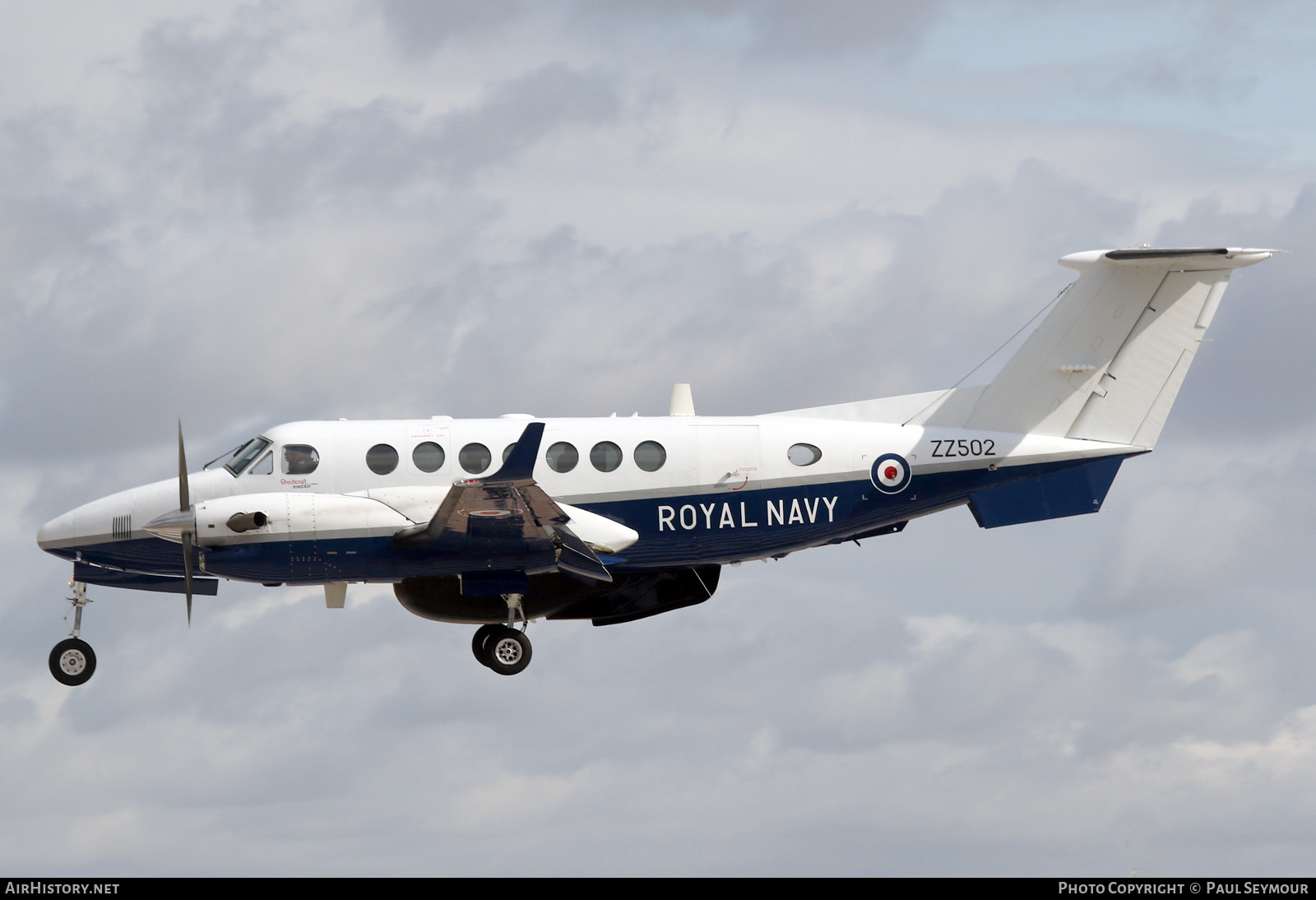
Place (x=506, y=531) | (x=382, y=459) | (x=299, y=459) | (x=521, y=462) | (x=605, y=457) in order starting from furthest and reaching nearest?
(x=605, y=457) < (x=299, y=459) < (x=382, y=459) < (x=506, y=531) < (x=521, y=462)

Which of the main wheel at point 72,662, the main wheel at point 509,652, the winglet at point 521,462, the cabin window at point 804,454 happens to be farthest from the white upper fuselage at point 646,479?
the main wheel at point 509,652

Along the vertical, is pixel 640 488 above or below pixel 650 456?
below

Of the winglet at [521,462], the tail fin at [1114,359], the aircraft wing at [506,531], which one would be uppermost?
the tail fin at [1114,359]

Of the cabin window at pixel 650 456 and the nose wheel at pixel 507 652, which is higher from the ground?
the cabin window at pixel 650 456

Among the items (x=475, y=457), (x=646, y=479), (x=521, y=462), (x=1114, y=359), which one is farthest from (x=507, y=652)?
(x=1114, y=359)

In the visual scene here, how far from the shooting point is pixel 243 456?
26656 mm

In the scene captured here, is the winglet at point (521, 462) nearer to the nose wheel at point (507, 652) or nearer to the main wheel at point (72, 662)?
the nose wheel at point (507, 652)

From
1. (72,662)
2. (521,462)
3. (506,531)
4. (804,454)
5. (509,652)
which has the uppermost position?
(804,454)

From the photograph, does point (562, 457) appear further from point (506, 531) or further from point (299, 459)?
point (299, 459)

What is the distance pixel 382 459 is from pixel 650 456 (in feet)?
14.1

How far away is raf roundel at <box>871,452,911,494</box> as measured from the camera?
27125 mm

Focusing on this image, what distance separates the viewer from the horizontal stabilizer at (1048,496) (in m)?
27.4

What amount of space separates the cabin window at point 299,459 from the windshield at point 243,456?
470 mm

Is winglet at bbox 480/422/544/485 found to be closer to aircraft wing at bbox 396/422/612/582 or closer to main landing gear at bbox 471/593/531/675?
aircraft wing at bbox 396/422/612/582
